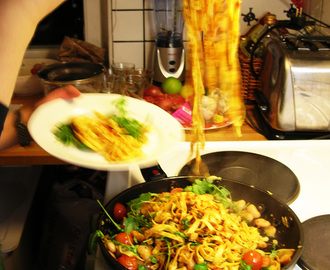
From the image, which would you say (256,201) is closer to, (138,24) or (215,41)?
(215,41)

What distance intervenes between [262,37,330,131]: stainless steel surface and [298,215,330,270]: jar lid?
2.08 feet

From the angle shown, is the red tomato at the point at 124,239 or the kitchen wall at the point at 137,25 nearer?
the red tomato at the point at 124,239

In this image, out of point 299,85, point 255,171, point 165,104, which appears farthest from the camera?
point 165,104

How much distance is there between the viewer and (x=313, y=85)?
1.54 metres

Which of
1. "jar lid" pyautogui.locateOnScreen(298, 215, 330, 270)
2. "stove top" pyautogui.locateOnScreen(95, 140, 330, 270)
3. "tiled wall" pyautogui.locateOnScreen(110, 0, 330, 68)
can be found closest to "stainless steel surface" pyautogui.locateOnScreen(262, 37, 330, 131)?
"stove top" pyautogui.locateOnScreen(95, 140, 330, 270)

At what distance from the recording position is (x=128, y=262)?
816 millimetres

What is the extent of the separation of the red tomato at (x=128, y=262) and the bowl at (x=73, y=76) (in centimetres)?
89

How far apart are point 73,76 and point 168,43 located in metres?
0.57

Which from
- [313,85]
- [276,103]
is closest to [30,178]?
[276,103]

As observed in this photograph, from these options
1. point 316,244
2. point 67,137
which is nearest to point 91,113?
point 67,137

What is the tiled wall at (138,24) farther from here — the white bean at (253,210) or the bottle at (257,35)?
the white bean at (253,210)

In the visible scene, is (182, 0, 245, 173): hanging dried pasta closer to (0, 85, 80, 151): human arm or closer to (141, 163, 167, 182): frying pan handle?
(141, 163, 167, 182): frying pan handle

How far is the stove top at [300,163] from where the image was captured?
1.13 metres

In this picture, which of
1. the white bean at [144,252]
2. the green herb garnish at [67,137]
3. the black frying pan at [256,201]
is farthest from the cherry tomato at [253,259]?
the green herb garnish at [67,137]
